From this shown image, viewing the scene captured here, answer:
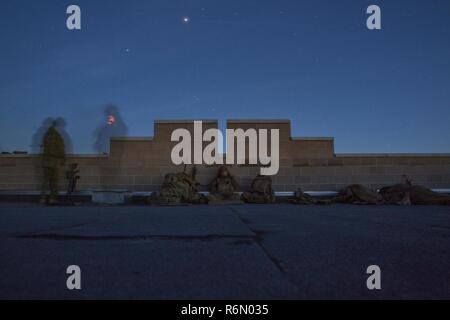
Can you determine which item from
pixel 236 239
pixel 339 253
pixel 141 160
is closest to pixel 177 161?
pixel 141 160

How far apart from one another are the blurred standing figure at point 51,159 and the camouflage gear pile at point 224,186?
4.15m

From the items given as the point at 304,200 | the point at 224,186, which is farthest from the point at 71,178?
the point at 304,200

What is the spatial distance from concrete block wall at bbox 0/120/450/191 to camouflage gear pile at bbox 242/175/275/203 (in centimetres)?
67

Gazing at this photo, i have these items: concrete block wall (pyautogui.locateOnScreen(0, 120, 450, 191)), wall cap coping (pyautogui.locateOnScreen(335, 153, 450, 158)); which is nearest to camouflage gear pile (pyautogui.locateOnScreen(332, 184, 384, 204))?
concrete block wall (pyautogui.locateOnScreen(0, 120, 450, 191))

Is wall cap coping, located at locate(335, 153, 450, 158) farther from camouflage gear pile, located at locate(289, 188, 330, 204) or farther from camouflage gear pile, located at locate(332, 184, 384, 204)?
camouflage gear pile, located at locate(289, 188, 330, 204)

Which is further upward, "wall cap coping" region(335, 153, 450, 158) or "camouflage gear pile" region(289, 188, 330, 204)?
"wall cap coping" region(335, 153, 450, 158)

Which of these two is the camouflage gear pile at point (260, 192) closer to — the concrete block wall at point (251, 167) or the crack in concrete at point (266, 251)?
the concrete block wall at point (251, 167)

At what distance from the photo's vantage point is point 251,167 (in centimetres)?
911

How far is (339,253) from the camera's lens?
70.2 inches

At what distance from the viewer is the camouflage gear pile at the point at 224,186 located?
26.1 ft

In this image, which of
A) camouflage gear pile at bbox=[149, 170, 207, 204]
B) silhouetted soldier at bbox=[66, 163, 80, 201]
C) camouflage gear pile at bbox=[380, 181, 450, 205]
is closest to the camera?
camouflage gear pile at bbox=[380, 181, 450, 205]

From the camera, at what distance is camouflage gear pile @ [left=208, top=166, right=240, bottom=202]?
7952 millimetres

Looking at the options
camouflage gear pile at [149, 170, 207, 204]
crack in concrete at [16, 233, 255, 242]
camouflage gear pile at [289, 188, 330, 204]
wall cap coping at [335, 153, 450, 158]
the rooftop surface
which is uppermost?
wall cap coping at [335, 153, 450, 158]
